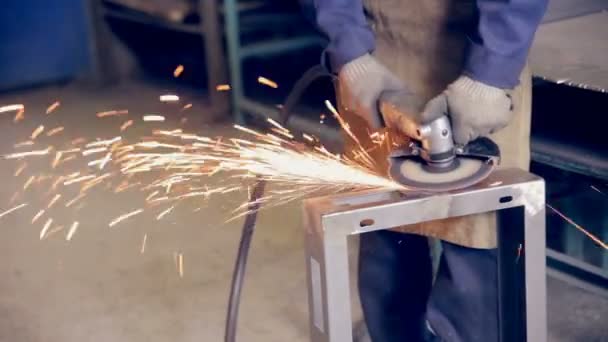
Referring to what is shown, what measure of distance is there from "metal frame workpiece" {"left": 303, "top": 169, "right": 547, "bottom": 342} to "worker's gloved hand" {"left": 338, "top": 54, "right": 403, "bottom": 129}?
0.91ft

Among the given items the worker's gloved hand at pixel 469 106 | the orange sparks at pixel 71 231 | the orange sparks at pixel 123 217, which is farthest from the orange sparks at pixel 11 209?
the worker's gloved hand at pixel 469 106

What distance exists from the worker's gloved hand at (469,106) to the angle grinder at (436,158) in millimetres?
18

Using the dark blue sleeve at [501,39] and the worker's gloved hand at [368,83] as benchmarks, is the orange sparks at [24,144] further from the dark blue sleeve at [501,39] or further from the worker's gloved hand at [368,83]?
the dark blue sleeve at [501,39]

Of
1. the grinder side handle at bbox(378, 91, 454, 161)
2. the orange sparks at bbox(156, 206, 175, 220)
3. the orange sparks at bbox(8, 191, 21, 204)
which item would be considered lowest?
the orange sparks at bbox(156, 206, 175, 220)

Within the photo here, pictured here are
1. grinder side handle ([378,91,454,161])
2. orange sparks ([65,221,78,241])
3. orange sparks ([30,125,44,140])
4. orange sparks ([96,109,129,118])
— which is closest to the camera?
grinder side handle ([378,91,454,161])

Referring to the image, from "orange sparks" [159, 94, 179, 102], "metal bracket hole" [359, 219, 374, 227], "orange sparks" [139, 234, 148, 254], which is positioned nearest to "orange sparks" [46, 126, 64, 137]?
"orange sparks" [159, 94, 179, 102]

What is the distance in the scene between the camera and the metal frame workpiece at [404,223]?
42.3 inches

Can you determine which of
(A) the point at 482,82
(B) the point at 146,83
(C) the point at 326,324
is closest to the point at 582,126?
(A) the point at 482,82

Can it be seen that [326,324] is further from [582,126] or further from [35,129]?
[35,129]

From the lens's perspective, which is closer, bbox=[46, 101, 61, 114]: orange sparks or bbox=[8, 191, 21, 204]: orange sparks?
bbox=[8, 191, 21, 204]: orange sparks

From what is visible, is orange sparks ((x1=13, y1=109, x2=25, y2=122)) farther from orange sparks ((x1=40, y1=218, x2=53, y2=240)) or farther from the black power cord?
the black power cord

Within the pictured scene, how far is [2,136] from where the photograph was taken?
3.65 m

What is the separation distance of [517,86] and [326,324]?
0.52 m

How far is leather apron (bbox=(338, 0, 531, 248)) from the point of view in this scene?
136 centimetres
